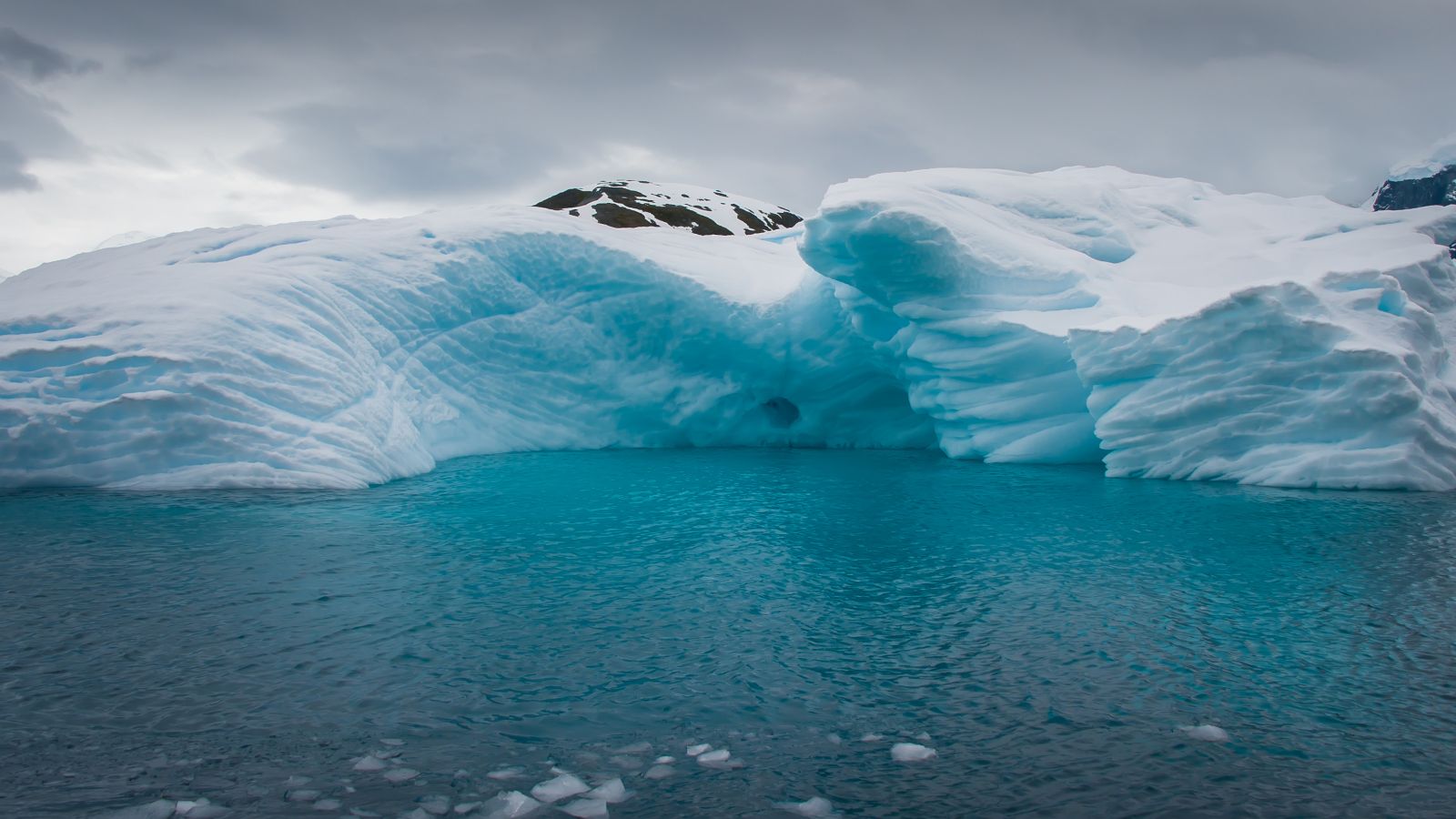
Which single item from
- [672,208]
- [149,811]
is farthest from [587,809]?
[672,208]

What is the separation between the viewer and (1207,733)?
12.4 ft

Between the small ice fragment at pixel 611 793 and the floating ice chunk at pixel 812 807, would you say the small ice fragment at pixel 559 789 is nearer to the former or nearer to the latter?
the small ice fragment at pixel 611 793

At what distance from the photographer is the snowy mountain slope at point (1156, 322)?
10227 mm

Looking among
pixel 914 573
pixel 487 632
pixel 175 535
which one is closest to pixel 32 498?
pixel 175 535

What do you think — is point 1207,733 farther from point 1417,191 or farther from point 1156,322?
point 1417,191

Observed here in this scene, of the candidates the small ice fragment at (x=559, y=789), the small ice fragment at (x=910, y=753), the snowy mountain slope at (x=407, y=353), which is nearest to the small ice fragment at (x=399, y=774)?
the small ice fragment at (x=559, y=789)

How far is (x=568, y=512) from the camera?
8820 millimetres

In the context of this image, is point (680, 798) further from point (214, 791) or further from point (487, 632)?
point (487, 632)

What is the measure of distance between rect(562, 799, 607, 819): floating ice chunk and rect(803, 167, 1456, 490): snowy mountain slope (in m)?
9.36

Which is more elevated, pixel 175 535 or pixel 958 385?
pixel 958 385

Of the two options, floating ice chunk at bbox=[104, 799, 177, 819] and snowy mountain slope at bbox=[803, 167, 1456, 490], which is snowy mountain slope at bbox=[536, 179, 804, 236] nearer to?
snowy mountain slope at bbox=[803, 167, 1456, 490]

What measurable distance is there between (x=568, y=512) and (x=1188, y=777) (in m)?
6.33

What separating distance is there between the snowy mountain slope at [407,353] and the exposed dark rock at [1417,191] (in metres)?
52.7

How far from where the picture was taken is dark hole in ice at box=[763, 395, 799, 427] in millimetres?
16234
